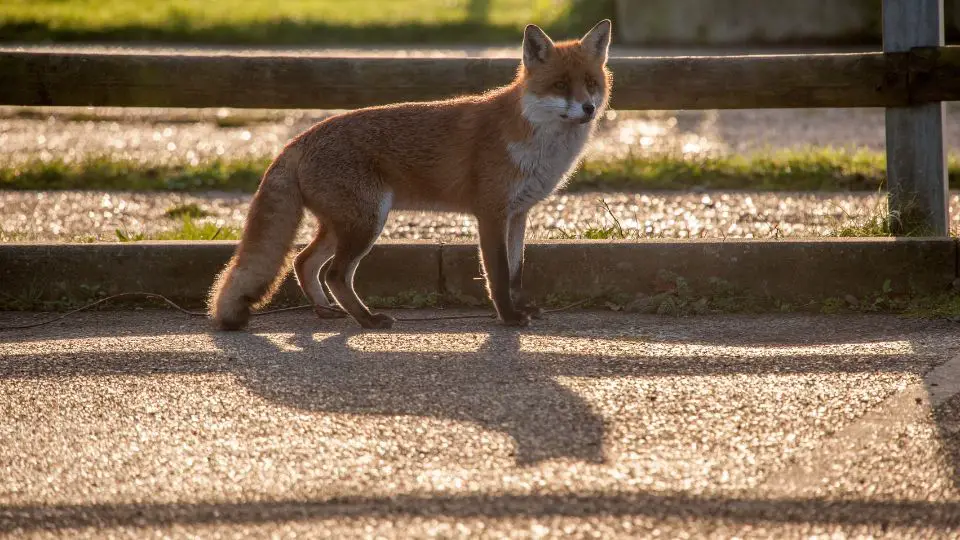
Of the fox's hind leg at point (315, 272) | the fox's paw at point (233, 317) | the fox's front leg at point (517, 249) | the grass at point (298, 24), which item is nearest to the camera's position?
the fox's paw at point (233, 317)

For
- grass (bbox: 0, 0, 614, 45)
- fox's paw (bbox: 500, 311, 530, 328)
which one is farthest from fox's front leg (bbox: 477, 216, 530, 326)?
grass (bbox: 0, 0, 614, 45)

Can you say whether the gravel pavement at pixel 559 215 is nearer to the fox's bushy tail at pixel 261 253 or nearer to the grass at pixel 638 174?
the grass at pixel 638 174

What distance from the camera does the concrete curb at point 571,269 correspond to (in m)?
5.93

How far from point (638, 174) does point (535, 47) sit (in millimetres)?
3688

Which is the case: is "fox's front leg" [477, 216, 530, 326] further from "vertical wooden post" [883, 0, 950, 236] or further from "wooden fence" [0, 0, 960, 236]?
"vertical wooden post" [883, 0, 950, 236]

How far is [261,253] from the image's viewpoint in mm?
5484

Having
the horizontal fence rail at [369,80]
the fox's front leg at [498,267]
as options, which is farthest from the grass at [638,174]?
the fox's front leg at [498,267]

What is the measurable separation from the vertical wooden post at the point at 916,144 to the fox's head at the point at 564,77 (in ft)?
5.33

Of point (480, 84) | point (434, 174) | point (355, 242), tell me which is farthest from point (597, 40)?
point (355, 242)

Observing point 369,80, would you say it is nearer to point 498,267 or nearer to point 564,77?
point 564,77

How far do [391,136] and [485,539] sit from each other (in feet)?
9.78

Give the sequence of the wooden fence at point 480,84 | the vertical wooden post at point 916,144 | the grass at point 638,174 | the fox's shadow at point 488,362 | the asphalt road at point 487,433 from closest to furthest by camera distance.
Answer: the asphalt road at point 487,433, the fox's shadow at point 488,362, the vertical wooden post at point 916,144, the wooden fence at point 480,84, the grass at point 638,174

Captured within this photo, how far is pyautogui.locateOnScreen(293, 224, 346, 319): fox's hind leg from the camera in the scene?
592 cm

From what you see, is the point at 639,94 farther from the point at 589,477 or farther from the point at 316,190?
the point at 589,477
